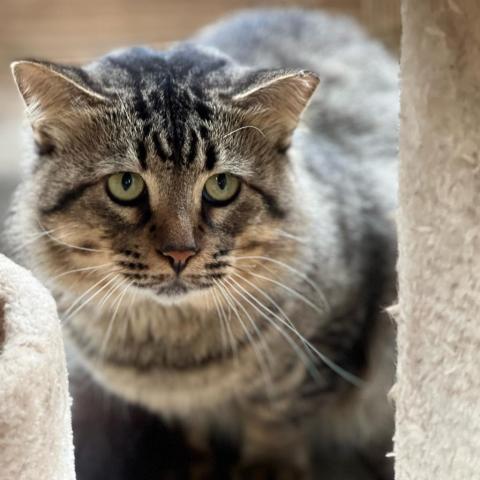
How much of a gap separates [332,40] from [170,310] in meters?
0.74

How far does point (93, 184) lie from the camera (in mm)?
1222

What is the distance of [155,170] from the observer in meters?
1.18

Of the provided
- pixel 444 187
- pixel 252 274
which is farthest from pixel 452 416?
pixel 252 274

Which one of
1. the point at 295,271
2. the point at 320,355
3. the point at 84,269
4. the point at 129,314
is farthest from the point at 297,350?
the point at 84,269

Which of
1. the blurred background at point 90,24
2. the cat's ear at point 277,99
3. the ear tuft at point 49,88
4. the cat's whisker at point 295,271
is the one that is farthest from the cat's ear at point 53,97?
the blurred background at point 90,24

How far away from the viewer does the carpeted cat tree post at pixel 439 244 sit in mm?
894

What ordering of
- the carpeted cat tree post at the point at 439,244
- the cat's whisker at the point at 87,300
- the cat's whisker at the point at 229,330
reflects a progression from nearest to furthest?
the carpeted cat tree post at the point at 439,244 < the cat's whisker at the point at 87,300 < the cat's whisker at the point at 229,330

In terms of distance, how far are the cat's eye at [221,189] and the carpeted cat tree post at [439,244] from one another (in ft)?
1.04

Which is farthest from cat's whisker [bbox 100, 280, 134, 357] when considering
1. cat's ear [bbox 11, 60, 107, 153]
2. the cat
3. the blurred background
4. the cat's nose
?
the blurred background

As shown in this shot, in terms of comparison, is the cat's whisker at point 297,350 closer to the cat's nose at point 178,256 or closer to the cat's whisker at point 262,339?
the cat's whisker at point 262,339

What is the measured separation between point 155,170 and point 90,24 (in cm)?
132

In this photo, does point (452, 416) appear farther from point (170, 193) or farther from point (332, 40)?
point (332, 40)

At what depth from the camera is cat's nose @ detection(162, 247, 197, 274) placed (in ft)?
3.80

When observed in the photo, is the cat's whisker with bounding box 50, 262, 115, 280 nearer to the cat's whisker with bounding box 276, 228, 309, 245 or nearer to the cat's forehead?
the cat's forehead
